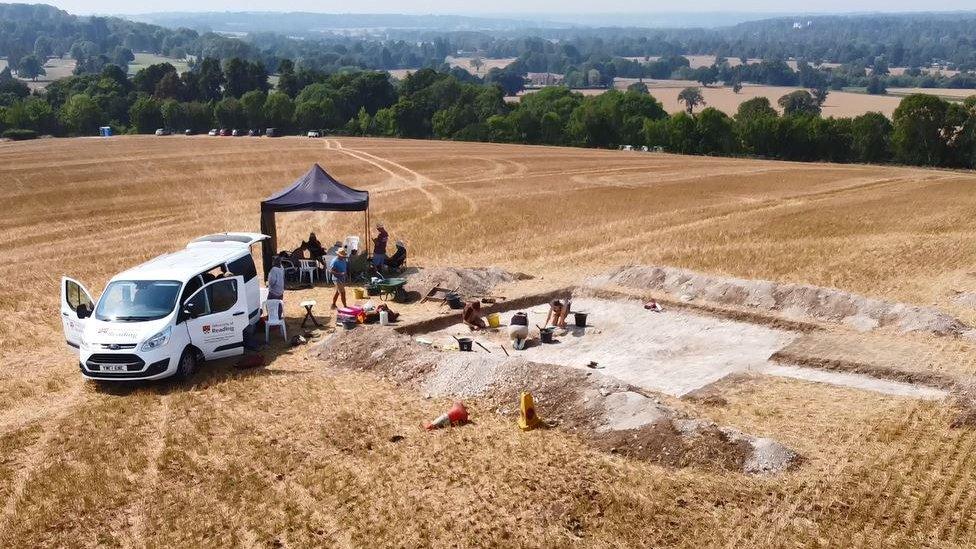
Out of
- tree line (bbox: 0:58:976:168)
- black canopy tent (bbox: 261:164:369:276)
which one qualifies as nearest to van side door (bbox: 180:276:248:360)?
black canopy tent (bbox: 261:164:369:276)

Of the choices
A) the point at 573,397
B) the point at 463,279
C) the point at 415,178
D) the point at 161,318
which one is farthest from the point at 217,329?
the point at 415,178

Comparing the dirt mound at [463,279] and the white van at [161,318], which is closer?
the white van at [161,318]

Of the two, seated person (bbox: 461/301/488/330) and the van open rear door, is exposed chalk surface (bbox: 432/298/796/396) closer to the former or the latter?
seated person (bbox: 461/301/488/330)

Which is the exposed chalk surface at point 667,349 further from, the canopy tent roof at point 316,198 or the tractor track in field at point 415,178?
the tractor track in field at point 415,178

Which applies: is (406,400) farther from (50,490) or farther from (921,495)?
(921,495)

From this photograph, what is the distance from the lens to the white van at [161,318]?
50.5 feet

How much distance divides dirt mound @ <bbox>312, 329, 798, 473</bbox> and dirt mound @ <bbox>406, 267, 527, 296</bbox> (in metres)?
5.09

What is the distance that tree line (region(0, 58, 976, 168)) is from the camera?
76125 millimetres

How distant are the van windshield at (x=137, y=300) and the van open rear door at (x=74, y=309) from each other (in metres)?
0.53

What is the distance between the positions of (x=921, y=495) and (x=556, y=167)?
47.1 meters

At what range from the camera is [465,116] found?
333 ft

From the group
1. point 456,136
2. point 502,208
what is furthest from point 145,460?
point 456,136

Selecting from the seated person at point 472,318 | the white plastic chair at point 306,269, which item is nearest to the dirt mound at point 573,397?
the seated person at point 472,318

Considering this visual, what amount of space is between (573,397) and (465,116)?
3534 inches
